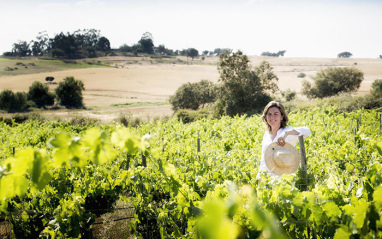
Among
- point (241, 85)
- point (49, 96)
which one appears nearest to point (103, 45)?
point (49, 96)

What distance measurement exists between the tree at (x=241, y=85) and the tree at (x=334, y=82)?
544 inches

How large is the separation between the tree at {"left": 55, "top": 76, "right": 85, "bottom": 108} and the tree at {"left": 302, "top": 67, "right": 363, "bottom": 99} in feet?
117

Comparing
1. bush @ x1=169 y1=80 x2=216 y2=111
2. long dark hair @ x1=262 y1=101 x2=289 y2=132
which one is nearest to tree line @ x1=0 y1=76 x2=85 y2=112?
bush @ x1=169 y1=80 x2=216 y2=111

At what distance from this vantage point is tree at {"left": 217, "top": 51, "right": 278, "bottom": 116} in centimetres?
2681

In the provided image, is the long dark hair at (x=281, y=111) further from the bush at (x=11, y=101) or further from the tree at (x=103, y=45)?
the tree at (x=103, y=45)

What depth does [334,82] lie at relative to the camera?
3841 cm

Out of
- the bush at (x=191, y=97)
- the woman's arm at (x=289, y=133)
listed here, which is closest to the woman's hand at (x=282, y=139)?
the woman's arm at (x=289, y=133)

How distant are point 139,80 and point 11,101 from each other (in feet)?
84.6

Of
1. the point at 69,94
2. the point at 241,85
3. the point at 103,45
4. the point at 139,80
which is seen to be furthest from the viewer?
the point at 103,45

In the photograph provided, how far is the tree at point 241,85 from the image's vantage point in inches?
1056

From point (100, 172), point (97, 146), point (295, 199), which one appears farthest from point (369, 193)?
point (100, 172)

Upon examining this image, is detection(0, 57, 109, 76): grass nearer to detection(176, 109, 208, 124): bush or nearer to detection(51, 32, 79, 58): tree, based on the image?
detection(51, 32, 79, 58): tree

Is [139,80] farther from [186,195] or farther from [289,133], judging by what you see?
[186,195]

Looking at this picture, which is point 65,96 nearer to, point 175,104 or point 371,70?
point 175,104
